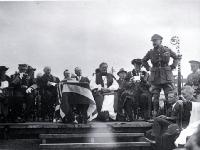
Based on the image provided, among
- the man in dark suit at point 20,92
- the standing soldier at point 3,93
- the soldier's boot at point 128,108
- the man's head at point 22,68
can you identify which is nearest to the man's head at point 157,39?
the soldier's boot at point 128,108

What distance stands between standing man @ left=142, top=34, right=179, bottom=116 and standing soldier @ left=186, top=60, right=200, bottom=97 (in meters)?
0.91

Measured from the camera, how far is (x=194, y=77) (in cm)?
1020

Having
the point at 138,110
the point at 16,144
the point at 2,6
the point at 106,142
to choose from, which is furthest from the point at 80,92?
the point at 2,6

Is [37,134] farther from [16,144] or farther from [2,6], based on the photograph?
[2,6]

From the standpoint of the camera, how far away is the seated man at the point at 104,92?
33.4 ft

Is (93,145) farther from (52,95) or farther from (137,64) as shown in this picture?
(137,64)

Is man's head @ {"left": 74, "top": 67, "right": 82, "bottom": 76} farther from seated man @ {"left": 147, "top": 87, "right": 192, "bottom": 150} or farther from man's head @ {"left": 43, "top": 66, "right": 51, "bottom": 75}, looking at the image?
seated man @ {"left": 147, "top": 87, "right": 192, "bottom": 150}

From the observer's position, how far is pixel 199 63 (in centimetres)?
1040

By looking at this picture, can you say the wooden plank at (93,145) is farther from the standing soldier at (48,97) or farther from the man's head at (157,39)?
the man's head at (157,39)

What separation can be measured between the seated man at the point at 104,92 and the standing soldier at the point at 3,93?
230 cm

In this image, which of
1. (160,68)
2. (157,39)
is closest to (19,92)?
(160,68)

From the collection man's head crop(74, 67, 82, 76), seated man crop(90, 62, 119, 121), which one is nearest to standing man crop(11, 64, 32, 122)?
man's head crop(74, 67, 82, 76)

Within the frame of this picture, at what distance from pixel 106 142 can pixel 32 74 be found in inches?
146

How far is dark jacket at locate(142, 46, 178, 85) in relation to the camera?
9477 mm
